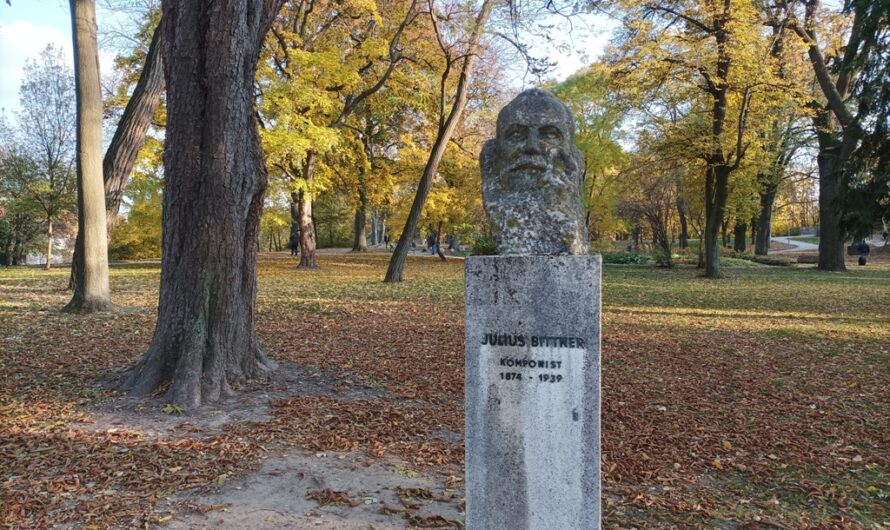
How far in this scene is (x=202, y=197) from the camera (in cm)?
571

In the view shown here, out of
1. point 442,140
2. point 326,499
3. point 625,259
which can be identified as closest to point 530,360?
point 326,499

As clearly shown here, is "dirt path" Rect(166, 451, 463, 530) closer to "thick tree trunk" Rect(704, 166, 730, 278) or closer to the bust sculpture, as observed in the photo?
the bust sculpture

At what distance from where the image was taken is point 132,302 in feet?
40.4

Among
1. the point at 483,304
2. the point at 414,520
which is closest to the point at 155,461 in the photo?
the point at 414,520


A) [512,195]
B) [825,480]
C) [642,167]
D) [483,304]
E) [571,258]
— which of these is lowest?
[825,480]

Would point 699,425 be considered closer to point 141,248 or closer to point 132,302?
point 132,302

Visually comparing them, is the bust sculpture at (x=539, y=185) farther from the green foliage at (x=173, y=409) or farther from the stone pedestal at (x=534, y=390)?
the green foliage at (x=173, y=409)

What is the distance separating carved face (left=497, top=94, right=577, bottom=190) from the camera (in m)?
3.29

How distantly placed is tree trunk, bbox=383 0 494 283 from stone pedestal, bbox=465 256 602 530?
554 inches

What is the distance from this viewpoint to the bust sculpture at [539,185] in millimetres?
3270

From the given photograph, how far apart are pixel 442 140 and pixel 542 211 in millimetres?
14027

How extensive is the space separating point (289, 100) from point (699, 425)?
15.9 meters

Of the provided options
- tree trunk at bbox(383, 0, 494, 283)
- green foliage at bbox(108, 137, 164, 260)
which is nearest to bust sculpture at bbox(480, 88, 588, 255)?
tree trunk at bbox(383, 0, 494, 283)

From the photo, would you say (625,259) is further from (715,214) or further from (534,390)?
(534,390)
